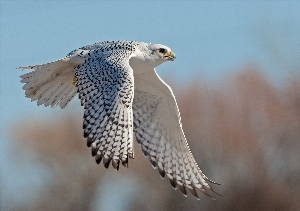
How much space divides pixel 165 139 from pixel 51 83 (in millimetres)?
1826

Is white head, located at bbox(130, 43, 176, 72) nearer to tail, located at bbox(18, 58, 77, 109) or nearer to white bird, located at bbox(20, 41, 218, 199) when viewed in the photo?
white bird, located at bbox(20, 41, 218, 199)

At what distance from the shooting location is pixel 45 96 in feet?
48.9

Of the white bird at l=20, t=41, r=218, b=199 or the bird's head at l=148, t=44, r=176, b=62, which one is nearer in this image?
the white bird at l=20, t=41, r=218, b=199

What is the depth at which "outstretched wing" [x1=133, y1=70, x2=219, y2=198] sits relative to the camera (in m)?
15.2

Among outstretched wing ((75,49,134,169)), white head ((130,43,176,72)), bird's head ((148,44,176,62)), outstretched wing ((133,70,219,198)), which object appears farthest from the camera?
outstretched wing ((133,70,219,198))

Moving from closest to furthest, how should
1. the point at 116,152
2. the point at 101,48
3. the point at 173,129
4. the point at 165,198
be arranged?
the point at 116,152, the point at 101,48, the point at 173,129, the point at 165,198

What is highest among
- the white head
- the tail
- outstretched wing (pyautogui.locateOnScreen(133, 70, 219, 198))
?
the white head

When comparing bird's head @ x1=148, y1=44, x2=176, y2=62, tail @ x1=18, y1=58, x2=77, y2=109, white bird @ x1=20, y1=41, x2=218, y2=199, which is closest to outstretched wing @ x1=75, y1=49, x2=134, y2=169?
white bird @ x1=20, y1=41, x2=218, y2=199

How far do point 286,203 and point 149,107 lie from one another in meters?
17.2

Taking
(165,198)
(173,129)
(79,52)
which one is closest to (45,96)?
(79,52)

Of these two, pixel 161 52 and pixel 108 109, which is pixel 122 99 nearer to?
pixel 108 109

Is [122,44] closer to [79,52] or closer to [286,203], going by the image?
[79,52]

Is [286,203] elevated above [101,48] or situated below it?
below

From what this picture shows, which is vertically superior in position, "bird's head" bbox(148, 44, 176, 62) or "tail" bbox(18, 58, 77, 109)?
"bird's head" bbox(148, 44, 176, 62)
